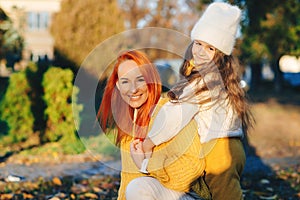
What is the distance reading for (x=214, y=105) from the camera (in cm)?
282

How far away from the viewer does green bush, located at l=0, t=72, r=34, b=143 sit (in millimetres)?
7414

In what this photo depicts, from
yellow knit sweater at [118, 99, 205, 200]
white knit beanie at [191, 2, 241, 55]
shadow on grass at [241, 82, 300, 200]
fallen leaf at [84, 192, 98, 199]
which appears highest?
white knit beanie at [191, 2, 241, 55]

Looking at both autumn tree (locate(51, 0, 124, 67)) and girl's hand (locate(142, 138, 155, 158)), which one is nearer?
girl's hand (locate(142, 138, 155, 158))

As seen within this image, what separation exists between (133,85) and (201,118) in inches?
17.2

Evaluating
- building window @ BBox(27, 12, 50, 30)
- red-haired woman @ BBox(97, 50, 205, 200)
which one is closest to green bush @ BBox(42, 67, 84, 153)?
red-haired woman @ BBox(97, 50, 205, 200)

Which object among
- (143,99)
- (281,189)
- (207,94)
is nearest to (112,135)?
(143,99)

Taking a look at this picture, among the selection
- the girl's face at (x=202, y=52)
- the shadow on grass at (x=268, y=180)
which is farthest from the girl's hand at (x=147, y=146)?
the shadow on grass at (x=268, y=180)

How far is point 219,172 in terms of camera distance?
9.31 feet

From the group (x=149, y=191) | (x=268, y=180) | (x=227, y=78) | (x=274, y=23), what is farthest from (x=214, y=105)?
(x=274, y=23)

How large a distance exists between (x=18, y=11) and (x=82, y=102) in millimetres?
10340

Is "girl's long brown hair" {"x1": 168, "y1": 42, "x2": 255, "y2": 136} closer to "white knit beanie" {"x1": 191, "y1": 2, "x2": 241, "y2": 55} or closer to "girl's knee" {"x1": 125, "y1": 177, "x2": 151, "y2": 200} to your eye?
"white knit beanie" {"x1": 191, "y1": 2, "x2": 241, "y2": 55}

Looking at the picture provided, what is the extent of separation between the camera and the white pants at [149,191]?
2.60m

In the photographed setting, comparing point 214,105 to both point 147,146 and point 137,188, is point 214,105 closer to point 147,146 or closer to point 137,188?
point 147,146

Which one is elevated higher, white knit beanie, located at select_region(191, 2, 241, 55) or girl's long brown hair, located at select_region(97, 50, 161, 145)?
white knit beanie, located at select_region(191, 2, 241, 55)
